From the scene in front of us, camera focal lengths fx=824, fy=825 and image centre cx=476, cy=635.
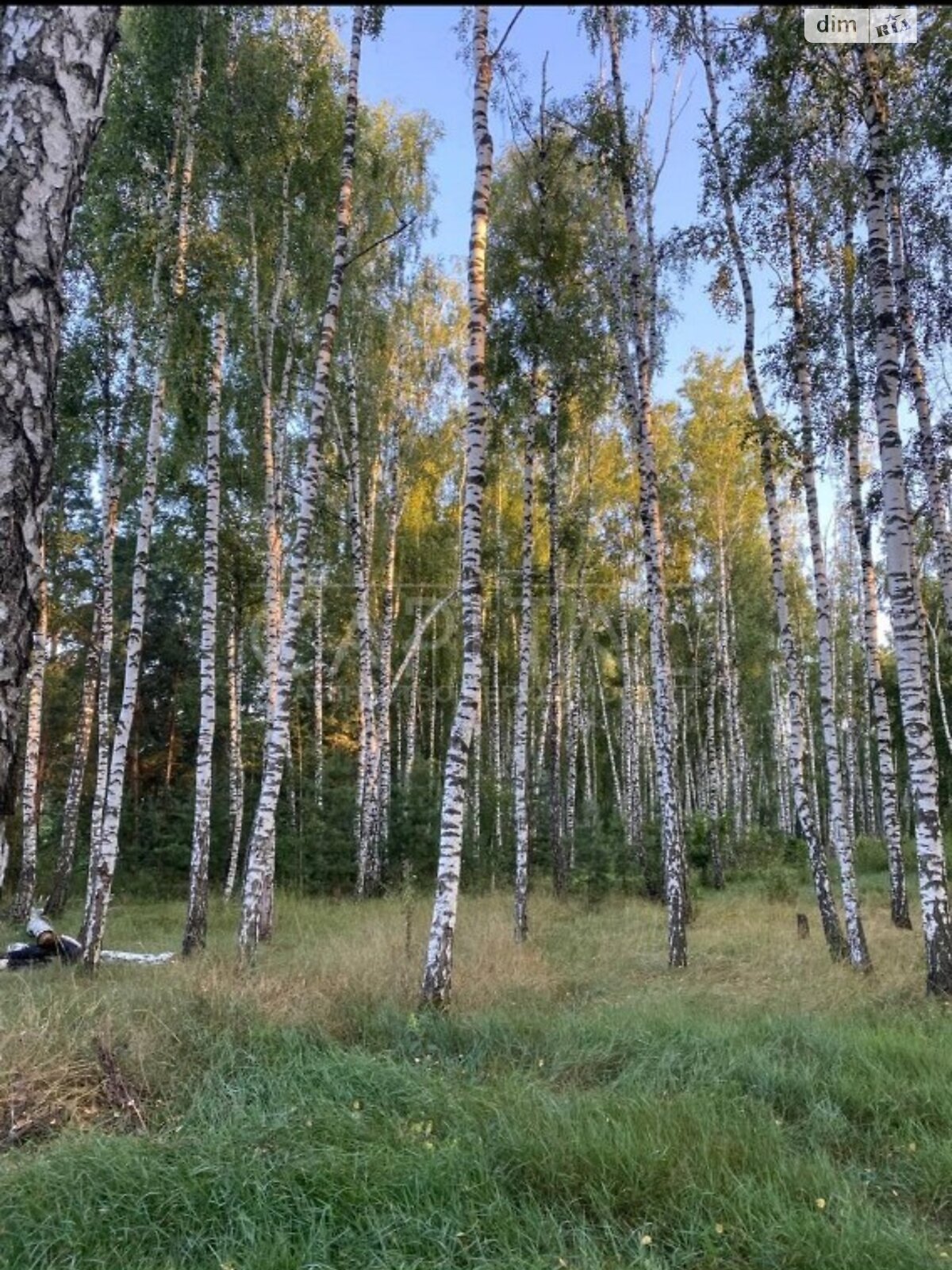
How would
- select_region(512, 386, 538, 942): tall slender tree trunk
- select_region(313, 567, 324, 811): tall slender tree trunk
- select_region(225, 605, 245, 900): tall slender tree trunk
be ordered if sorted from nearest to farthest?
select_region(512, 386, 538, 942): tall slender tree trunk, select_region(225, 605, 245, 900): tall slender tree trunk, select_region(313, 567, 324, 811): tall slender tree trunk

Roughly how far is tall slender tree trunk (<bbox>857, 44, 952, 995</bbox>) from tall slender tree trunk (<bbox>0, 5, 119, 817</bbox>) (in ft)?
23.2

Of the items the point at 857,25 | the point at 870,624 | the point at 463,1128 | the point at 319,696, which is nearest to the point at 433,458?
the point at 319,696

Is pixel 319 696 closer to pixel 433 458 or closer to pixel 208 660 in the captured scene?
pixel 433 458

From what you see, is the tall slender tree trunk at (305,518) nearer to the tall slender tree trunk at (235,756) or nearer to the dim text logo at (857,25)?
the dim text logo at (857,25)

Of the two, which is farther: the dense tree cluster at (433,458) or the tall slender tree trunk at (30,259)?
the dense tree cluster at (433,458)

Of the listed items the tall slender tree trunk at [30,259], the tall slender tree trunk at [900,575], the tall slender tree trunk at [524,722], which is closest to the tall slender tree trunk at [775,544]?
the tall slender tree trunk at [900,575]

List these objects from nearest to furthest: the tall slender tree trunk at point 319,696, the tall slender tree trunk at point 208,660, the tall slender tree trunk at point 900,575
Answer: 1. the tall slender tree trunk at point 900,575
2. the tall slender tree trunk at point 208,660
3. the tall slender tree trunk at point 319,696

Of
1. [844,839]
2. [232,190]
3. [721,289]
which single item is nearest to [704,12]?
[721,289]

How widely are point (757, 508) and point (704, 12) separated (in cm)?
1422

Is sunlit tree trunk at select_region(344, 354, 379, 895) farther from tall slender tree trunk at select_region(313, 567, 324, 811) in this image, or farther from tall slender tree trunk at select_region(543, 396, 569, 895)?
tall slender tree trunk at select_region(543, 396, 569, 895)

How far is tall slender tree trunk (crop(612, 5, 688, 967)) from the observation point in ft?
30.1

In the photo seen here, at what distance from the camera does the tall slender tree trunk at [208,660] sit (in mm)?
9961

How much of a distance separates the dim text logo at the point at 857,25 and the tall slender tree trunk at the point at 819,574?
182 cm

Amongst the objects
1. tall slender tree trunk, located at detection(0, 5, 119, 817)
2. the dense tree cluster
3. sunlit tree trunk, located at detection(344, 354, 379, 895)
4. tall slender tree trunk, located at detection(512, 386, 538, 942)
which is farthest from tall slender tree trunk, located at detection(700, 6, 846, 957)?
tall slender tree trunk, located at detection(0, 5, 119, 817)
